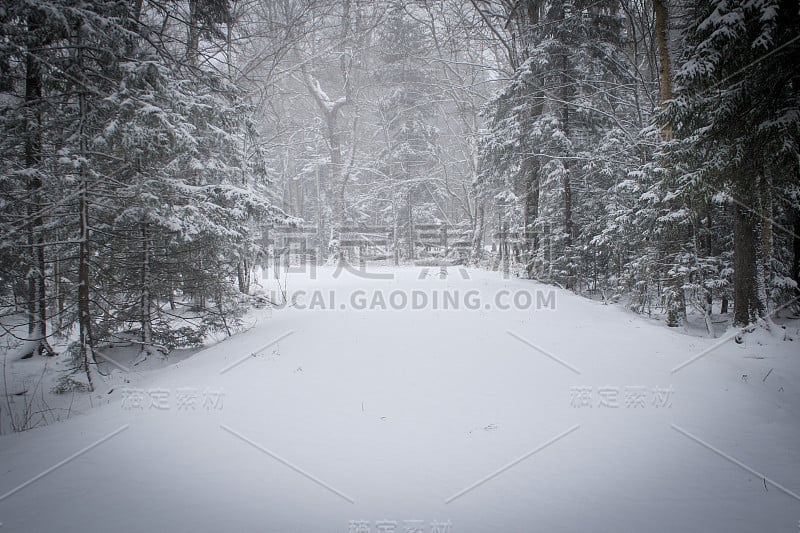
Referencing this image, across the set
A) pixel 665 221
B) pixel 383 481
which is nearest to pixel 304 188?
pixel 665 221

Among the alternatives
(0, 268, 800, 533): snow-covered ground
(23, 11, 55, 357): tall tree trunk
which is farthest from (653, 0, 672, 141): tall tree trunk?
(23, 11, 55, 357): tall tree trunk

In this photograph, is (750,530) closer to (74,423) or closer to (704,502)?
(704,502)

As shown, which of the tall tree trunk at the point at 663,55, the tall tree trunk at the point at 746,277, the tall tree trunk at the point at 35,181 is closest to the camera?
the tall tree trunk at the point at 35,181

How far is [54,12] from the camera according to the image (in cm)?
594

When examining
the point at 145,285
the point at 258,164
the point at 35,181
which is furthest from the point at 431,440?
the point at 35,181

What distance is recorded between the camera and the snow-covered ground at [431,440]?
3.51m

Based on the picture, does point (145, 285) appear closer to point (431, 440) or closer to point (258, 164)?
point (258, 164)

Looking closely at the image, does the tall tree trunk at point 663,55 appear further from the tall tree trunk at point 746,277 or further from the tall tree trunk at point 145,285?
the tall tree trunk at point 145,285

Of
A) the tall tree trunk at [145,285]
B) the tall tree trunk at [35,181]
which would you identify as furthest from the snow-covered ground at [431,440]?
the tall tree trunk at [35,181]

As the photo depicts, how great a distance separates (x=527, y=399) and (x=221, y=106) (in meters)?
9.39

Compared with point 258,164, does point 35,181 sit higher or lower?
lower

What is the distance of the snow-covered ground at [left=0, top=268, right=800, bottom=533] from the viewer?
351 centimetres

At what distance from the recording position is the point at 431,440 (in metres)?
4.59

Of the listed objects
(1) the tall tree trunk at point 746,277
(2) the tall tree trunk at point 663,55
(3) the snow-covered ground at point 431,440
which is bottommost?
(3) the snow-covered ground at point 431,440
